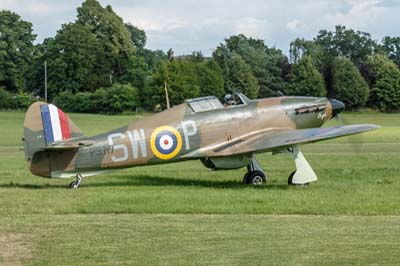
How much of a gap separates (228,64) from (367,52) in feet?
121

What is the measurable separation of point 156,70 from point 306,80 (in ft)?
55.0

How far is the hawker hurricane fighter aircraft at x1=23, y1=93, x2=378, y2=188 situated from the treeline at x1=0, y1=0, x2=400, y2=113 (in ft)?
158

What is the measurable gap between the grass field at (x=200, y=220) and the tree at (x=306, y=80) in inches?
2048

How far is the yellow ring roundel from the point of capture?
14766 millimetres

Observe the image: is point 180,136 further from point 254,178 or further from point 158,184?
point 254,178

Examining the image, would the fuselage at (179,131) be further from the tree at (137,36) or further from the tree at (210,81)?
the tree at (137,36)

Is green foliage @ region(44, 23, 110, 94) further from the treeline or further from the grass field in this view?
the grass field

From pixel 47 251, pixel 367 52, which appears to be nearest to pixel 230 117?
pixel 47 251

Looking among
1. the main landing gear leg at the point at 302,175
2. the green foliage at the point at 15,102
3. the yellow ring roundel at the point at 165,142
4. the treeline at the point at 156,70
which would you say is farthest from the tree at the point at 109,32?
the main landing gear leg at the point at 302,175

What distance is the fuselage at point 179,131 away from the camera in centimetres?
1437

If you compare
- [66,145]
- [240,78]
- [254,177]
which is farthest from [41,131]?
[240,78]

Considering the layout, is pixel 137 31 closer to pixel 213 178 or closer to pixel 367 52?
pixel 367 52

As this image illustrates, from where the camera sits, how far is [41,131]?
554 inches

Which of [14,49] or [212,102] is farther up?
[14,49]
